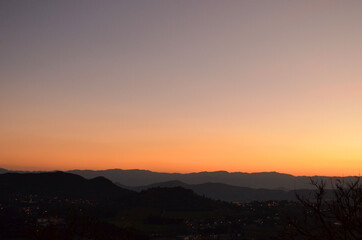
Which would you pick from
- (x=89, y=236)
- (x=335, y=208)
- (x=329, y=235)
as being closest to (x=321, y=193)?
(x=335, y=208)

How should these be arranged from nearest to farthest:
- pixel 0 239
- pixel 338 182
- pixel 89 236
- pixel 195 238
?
pixel 338 182 → pixel 89 236 → pixel 0 239 → pixel 195 238

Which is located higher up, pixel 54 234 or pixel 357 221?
pixel 357 221

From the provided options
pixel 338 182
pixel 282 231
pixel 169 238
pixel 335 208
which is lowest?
pixel 169 238

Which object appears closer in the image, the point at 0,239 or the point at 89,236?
the point at 89,236

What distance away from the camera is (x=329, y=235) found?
15.1 metres

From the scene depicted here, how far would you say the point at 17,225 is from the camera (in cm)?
15750

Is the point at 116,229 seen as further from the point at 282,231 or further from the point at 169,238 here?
the point at 282,231

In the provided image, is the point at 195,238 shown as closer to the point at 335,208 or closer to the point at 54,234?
the point at 54,234

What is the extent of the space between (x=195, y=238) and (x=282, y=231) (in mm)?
177338

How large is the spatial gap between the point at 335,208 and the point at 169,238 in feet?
616

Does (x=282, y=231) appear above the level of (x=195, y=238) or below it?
above

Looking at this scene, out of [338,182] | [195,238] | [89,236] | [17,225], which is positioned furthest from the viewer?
[195,238]

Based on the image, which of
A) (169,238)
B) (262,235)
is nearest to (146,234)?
(169,238)

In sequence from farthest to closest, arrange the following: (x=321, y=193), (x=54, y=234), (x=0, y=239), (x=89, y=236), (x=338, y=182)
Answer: (x=0, y=239) < (x=89, y=236) < (x=54, y=234) < (x=338, y=182) < (x=321, y=193)
